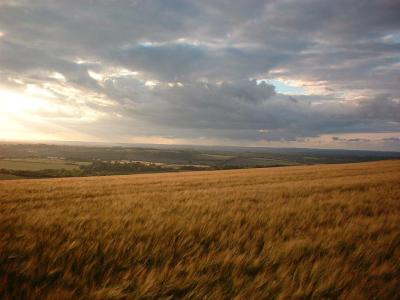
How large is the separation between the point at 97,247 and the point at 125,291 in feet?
2.94

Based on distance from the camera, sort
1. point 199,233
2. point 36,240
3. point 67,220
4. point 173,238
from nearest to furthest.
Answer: point 36,240
point 173,238
point 199,233
point 67,220

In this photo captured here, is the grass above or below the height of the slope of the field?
below

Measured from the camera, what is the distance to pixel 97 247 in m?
2.83

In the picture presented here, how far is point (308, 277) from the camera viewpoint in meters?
2.48

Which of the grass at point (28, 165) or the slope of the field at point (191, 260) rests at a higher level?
the slope of the field at point (191, 260)

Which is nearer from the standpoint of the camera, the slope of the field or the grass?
the slope of the field

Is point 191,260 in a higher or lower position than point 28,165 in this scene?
higher

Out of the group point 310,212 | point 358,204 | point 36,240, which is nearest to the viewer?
point 36,240

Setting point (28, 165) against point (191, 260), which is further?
point (28, 165)

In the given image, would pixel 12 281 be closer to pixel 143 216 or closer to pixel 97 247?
pixel 97 247

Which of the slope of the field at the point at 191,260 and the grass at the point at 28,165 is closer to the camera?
the slope of the field at the point at 191,260

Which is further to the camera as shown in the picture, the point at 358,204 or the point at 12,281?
the point at 358,204

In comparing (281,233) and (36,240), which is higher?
(36,240)

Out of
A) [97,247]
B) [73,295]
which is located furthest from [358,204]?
[73,295]
